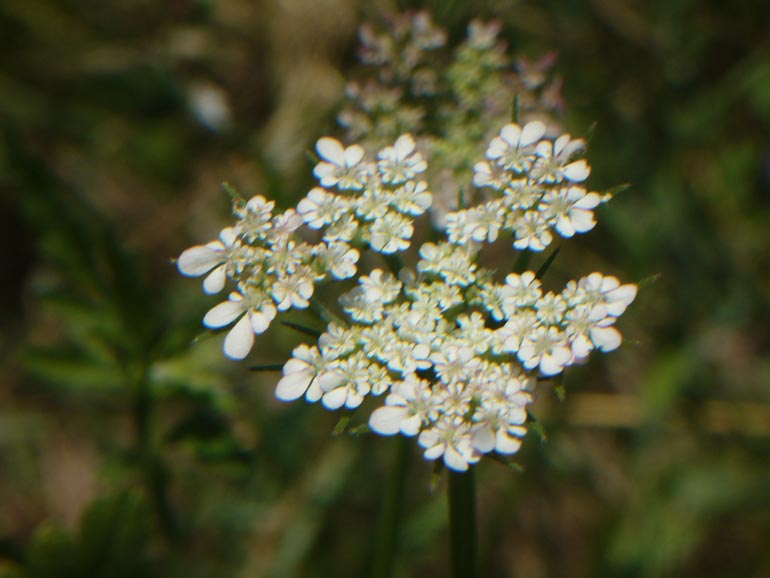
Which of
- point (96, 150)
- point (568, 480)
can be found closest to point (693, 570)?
point (568, 480)

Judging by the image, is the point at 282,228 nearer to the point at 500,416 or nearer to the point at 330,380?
the point at 330,380

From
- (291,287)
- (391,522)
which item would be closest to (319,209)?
(291,287)

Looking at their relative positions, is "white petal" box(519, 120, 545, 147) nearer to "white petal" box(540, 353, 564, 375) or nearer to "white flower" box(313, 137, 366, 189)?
"white flower" box(313, 137, 366, 189)

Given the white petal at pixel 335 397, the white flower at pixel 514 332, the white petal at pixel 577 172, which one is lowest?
the white petal at pixel 335 397

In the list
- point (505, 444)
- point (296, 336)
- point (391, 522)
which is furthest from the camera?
point (296, 336)

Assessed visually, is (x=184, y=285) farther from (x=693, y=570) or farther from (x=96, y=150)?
(x=693, y=570)

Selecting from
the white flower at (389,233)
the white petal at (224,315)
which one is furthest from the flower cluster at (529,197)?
the white petal at (224,315)

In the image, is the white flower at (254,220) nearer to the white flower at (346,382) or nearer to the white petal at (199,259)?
the white petal at (199,259)
